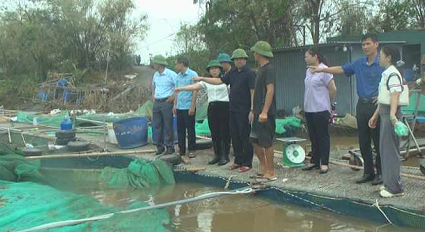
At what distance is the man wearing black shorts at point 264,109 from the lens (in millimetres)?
5305

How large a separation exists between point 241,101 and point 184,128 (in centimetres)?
147

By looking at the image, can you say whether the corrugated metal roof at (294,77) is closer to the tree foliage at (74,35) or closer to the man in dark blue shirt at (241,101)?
the man in dark blue shirt at (241,101)

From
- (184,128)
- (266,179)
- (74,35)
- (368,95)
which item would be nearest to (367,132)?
(368,95)

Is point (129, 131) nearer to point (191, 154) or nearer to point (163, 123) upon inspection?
point (163, 123)

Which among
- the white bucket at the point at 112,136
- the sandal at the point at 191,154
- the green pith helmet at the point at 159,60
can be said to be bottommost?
the sandal at the point at 191,154

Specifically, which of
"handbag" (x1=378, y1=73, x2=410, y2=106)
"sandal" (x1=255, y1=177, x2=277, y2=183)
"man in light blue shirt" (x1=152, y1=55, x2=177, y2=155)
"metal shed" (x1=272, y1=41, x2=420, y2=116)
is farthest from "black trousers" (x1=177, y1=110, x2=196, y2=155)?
"metal shed" (x1=272, y1=41, x2=420, y2=116)

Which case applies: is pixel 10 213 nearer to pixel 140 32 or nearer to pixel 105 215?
pixel 105 215

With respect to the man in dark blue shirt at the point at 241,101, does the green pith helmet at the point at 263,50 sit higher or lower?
higher

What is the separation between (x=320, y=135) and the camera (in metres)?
5.57

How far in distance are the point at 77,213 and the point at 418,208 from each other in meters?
3.00

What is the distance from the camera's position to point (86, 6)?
89.8 feet

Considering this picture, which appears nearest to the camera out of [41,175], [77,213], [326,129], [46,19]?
[77,213]

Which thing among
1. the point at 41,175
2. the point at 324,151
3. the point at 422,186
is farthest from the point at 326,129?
the point at 41,175

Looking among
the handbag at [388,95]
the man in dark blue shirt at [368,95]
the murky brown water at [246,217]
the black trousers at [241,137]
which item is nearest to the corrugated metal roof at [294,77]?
the black trousers at [241,137]
